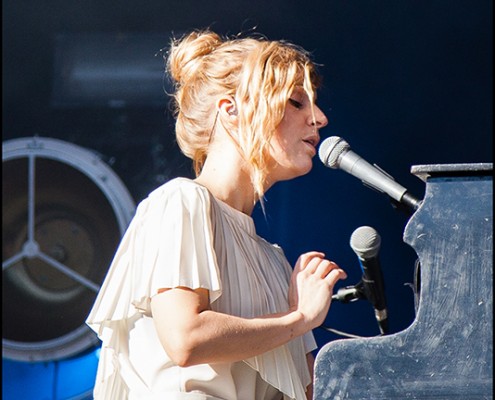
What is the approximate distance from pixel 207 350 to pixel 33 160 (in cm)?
162

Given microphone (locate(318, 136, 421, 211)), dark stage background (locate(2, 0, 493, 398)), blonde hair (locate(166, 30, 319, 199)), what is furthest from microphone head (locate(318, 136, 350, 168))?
dark stage background (locate(2, 0, 493, 398))

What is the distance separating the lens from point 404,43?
3258mm

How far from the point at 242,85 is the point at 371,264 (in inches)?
18.1

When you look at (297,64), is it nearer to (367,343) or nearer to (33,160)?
(367,343)

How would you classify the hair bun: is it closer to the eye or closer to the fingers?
the eye

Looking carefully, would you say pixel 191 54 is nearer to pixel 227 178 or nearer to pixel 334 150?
pixel 227 178

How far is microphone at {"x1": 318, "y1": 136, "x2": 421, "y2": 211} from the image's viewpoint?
191cm

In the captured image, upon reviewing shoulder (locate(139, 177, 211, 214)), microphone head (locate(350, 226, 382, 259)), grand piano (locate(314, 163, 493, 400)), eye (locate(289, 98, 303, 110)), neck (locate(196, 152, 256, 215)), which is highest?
eye (locate(289, 98, 303, 110))

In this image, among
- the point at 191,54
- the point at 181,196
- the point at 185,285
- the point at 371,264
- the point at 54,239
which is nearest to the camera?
the point at 185,285

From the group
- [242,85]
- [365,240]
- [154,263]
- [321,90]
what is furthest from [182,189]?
[321,90]

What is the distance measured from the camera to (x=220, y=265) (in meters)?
1.99

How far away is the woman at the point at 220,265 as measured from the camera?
1.86 m

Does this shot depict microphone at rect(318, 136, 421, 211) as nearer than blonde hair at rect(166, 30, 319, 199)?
Yes

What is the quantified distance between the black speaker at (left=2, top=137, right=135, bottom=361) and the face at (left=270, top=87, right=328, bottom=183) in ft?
3.99
